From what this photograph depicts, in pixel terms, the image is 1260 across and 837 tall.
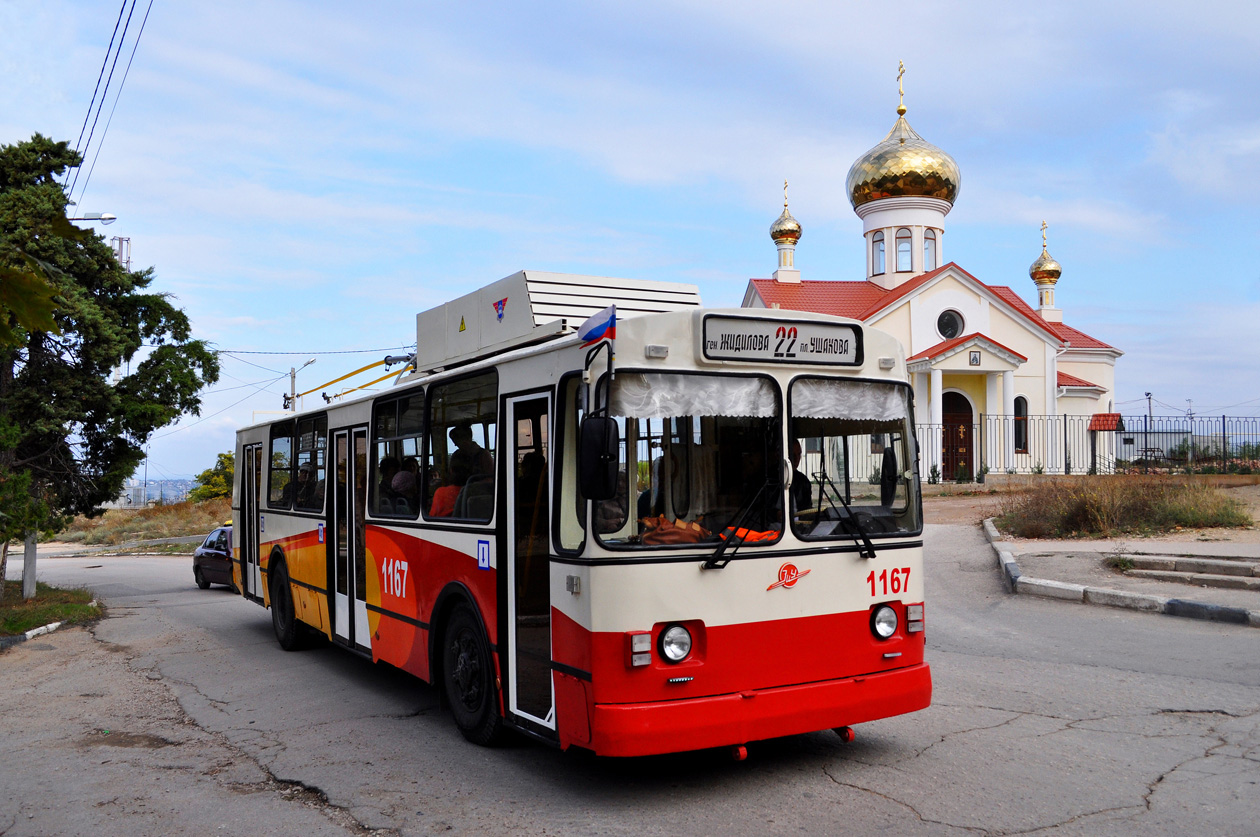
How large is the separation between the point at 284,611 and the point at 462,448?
5.68m

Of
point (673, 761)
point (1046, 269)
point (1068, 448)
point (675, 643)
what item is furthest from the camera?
point (1046, 269)

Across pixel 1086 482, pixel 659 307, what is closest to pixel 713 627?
pixel 659 307

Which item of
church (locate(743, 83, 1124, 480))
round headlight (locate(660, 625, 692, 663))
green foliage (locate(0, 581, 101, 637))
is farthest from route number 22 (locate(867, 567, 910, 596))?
church (locate(743, 83, 1124, 480))

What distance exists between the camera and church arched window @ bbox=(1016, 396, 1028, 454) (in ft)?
132

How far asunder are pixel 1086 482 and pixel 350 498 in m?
15.8

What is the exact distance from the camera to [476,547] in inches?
262

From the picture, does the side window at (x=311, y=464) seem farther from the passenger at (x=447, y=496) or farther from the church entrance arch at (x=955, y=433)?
the church entrance arch at (x=955, y=433)

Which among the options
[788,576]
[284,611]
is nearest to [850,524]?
[788,576]

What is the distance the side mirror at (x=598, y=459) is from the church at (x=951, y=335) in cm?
3276

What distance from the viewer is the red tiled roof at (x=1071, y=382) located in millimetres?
44156

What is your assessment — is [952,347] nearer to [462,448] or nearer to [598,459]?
[462,448]

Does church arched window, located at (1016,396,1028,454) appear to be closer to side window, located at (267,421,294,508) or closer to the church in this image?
the church

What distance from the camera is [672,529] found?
5.49 metres

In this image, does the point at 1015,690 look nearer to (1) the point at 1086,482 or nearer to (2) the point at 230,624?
(2) the point at 230,624
